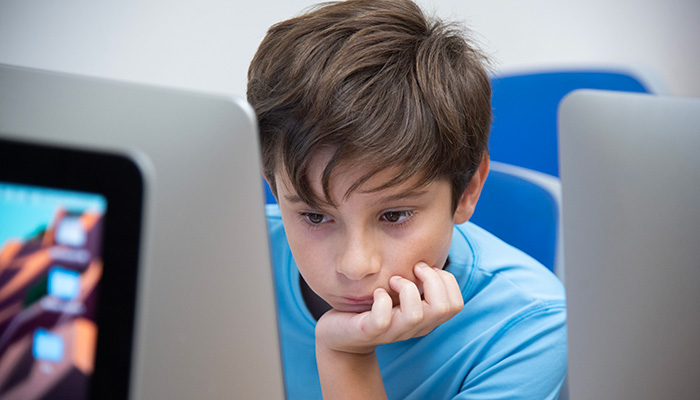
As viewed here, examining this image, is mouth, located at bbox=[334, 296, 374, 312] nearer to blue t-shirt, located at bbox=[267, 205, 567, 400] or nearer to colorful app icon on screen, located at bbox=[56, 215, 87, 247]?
blue t-shirt, located at bbox=[267, 205, 567, 400]

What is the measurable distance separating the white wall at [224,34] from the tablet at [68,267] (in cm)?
103

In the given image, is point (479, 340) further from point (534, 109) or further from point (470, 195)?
point (534, 109)

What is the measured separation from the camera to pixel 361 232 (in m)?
0.62

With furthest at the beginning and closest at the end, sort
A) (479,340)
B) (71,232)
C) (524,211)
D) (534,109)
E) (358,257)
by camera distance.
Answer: (534,109) → (524,211) → (479,340) → (358,257) → (71,232)

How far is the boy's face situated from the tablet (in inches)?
13.0

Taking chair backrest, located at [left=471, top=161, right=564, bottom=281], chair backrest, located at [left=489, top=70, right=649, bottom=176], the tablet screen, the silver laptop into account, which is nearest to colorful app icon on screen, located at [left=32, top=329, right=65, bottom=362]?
the tablet screen

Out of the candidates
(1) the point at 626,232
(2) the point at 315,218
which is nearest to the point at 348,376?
(2) the point at 315,218

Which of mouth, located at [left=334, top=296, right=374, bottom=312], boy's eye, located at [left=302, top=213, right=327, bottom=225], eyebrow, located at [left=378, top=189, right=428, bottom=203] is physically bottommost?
mouth, located at [left=334, top=296, right=374, bottom=312]

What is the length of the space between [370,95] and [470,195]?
0.24 metres

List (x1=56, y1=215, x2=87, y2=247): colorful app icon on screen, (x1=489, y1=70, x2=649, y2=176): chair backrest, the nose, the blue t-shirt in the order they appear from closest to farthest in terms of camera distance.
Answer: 1. (x1=56, y1=215, x2=87, y2=247): colorful app icon on screen
2. the nose
3. the blue t-shirt
4. (x1=489, y1=70, x2=649, y2=176): chair backrest

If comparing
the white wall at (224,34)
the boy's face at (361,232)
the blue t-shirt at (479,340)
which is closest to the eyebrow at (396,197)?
the boy's face at (361,232)

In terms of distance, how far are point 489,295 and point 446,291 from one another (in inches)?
6.6

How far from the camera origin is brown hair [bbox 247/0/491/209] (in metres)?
0.63

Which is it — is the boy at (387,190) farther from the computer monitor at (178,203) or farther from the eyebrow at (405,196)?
the computer monitor at (178,203)
